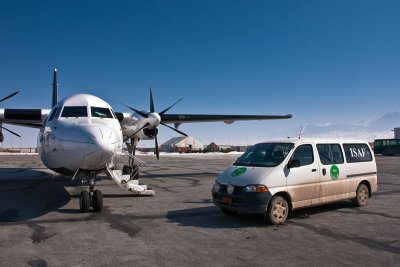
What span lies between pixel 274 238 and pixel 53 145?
606 cm

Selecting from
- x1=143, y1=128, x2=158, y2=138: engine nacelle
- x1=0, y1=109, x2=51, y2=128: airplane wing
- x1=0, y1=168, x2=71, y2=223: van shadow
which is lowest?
x1=0, y1=168, x2=71, y2=223: van shadow

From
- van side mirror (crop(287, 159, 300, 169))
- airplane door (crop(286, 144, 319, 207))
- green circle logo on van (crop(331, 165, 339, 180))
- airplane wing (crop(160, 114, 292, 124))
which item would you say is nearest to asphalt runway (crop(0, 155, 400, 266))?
airplane door (crop(286, 144, 319, 207))

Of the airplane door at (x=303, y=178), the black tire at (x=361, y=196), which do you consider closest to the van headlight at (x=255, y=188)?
the airplane door at (x=303, y=178)

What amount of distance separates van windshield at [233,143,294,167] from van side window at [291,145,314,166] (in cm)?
18

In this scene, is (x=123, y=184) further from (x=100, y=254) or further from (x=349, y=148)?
(x=349, y=148)

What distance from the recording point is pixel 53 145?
→ 9.23m

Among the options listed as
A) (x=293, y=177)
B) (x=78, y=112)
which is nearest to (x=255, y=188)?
(x=293, y=177)

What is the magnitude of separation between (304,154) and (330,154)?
95cm

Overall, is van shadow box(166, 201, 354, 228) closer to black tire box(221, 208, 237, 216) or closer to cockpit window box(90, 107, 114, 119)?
black tire box(221, 208, 237, 216)

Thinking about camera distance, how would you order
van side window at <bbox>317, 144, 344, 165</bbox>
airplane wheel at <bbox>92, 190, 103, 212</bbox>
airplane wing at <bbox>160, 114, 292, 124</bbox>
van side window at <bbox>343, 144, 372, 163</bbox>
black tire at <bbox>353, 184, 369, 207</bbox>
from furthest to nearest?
airplane wing at <bbox>160, 114, 292, 124</bbox> < black tire at <bbox>353, 184, 369, 207</bbox> < van side window at <bbox>343, 144, 372, 163</bbox> < airplane wheel at <bbox>92, 190, 103, 212</bbox> < van side window at <bbox>317, 144, 344, 165</bbox>

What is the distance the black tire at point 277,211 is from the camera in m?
7.41

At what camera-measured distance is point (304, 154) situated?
8.39m

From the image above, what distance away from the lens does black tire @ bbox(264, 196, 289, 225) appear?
741 cm

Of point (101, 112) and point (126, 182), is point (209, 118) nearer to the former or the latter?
point (126, 182)
